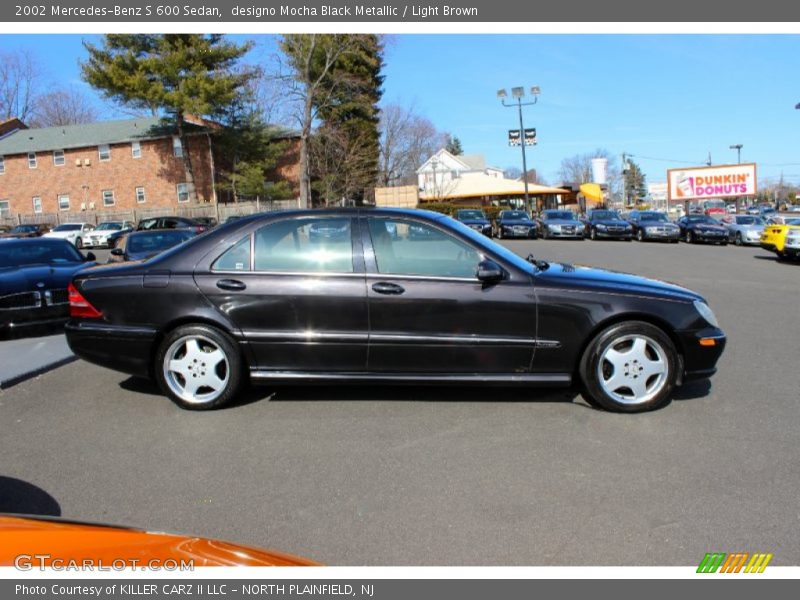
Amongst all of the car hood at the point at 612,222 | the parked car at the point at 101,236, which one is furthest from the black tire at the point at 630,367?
the parked car at the point at 101,236

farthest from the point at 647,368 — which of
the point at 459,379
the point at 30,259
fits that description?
the point at 30,259

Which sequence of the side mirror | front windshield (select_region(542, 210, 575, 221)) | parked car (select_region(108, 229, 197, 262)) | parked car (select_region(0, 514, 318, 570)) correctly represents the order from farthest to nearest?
front windshield (select_region(542, 210, 575, 221)) → parked car (select_region(108, 229, 197, 262)) → the side mirror → parked car (select_region(0, 514, 318, 570))

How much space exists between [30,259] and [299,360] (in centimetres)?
606

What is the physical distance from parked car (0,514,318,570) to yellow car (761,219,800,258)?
1918 cm

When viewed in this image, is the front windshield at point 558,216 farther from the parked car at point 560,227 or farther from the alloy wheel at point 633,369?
the alloy wheel at point 633,369

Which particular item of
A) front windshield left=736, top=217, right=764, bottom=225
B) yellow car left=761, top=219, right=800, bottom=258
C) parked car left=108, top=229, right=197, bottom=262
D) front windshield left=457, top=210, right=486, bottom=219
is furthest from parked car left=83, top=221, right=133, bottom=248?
front windshield left=736, top=217, right=764, bottom=225

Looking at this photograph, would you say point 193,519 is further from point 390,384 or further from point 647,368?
point 647,368

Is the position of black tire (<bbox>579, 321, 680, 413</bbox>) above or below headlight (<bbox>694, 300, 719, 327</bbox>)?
below

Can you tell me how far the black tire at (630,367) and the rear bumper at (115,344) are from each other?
3.42m

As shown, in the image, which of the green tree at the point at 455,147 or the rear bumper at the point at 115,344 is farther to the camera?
the green tree at the point at 455,147

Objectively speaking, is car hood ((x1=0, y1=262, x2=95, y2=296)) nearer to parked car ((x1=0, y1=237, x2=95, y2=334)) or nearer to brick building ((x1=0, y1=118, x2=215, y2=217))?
parked car ((x1=0, y1=237, x2=95, y2=334))

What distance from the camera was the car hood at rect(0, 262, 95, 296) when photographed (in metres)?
7.15

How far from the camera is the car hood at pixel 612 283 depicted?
4.52 meters

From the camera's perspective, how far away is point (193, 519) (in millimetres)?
3102
